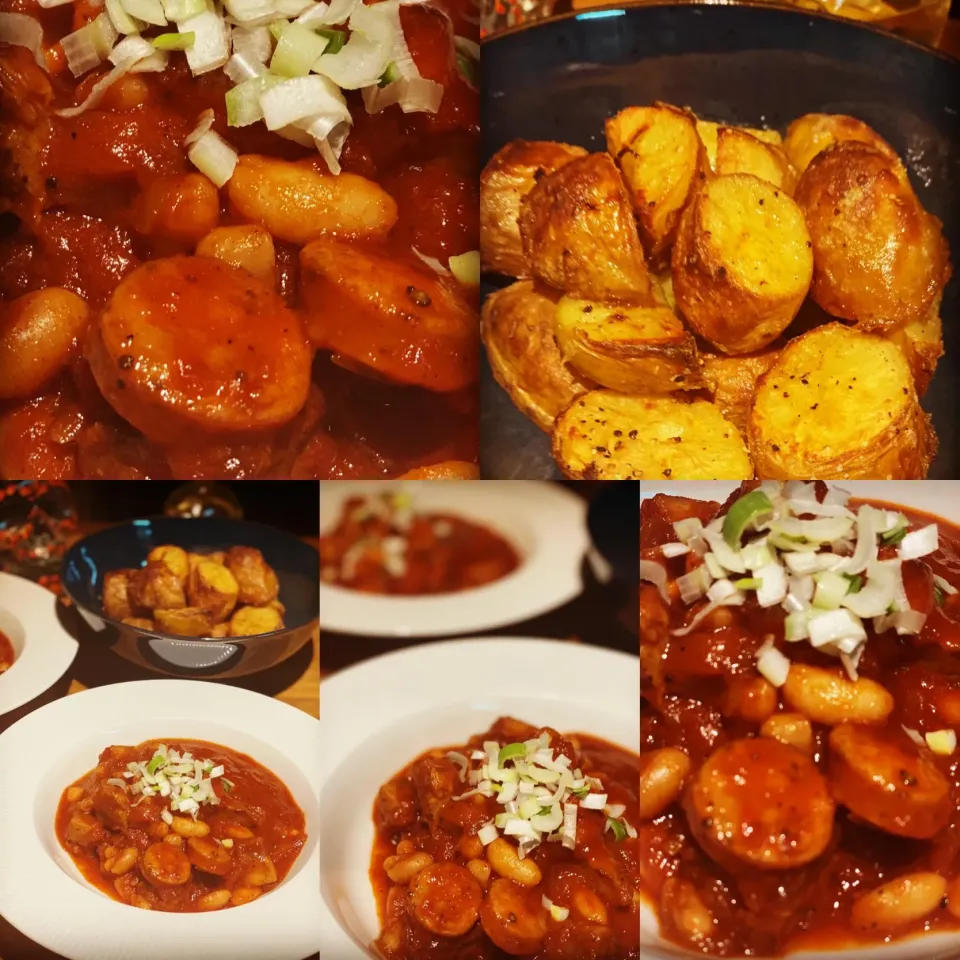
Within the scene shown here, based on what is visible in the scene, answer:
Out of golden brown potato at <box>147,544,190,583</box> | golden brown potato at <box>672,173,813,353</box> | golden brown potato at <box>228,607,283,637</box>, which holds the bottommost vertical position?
golden brown potato at <box>228,607,283,637</box>

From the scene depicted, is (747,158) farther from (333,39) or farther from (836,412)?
(333,39)

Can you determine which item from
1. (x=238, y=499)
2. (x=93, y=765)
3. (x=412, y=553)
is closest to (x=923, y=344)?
(x=412, y=553)

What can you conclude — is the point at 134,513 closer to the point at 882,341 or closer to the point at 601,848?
the point at 601,848

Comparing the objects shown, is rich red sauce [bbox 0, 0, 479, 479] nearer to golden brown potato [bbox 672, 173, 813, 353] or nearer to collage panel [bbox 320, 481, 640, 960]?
collage panel [bbox 320, 481, 640, 960]

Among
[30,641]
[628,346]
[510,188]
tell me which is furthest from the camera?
[30,641]

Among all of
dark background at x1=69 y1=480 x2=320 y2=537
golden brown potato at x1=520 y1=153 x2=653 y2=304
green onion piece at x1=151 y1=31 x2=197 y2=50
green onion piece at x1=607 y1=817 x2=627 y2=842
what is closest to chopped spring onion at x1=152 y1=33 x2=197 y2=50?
green onion piece at x1=151 y1=31 x2=197 y2=50

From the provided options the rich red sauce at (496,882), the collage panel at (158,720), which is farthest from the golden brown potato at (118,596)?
the rich red sauce at (496,882)
